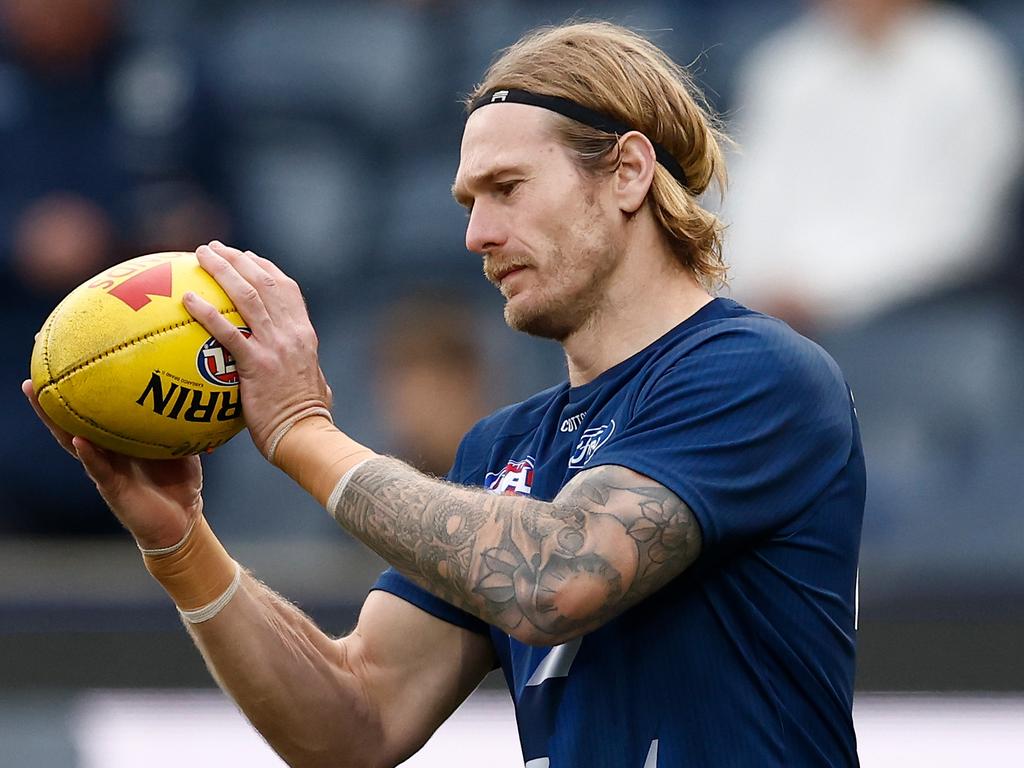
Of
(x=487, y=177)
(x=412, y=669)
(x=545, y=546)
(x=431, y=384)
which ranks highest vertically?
(x=487, y=177)

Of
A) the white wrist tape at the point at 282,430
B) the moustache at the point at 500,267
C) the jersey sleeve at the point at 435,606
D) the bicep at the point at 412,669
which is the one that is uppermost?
the moustache at the point at 500,267

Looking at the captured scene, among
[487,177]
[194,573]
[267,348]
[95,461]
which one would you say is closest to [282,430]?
[267,348]

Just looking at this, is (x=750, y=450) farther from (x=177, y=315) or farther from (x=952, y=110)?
(x=952, y=110)

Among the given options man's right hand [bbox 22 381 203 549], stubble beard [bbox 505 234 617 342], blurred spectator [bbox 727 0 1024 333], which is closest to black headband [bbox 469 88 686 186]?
stubble beard [bbox 505 234 617 342]

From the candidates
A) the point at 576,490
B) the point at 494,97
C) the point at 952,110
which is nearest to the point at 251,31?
the point at 952,110

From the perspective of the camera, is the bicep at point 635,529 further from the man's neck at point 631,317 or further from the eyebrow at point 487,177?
the eyebrow at point 487,177

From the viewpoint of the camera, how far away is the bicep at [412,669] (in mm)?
3891

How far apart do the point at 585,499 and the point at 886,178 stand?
456cm

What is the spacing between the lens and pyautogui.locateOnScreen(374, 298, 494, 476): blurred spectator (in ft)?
21.7

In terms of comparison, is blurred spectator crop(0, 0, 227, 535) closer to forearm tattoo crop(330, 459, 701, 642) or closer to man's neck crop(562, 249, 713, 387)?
man's neck crop(562, 249, 713, 387)

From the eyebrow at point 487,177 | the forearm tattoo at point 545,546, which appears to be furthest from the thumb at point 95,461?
the eyebrow at point 487,177

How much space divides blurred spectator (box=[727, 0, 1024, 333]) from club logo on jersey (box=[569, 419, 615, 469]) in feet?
12.3

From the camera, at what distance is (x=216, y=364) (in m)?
3.30

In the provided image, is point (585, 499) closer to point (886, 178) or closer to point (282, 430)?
point (282, 430)
